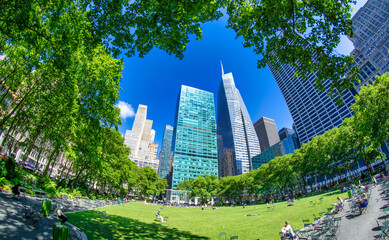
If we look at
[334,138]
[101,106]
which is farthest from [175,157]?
[101,106]

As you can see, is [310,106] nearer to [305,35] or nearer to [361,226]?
[361,226]

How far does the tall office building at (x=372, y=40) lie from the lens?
8786 centimetres

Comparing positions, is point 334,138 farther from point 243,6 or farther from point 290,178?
point 243,6

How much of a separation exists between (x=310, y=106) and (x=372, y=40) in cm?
4934

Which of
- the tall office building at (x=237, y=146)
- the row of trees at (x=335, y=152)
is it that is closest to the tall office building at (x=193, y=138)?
the row of trees at (x=335, y=152)

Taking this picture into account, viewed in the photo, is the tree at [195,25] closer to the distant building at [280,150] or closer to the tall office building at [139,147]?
the distant building at [280,150]

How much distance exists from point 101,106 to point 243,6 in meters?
17.4

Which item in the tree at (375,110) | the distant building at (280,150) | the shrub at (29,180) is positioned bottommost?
the shrub at (29,180)

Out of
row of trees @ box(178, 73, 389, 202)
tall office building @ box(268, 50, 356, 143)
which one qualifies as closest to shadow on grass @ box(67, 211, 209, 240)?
row of trees @ box(178, 73, 389, 202)

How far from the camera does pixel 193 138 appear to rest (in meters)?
121

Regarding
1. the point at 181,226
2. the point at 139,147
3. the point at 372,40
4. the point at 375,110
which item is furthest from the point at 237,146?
the point at 181,226

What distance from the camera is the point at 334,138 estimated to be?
4056cm

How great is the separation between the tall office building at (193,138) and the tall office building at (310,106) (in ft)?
197

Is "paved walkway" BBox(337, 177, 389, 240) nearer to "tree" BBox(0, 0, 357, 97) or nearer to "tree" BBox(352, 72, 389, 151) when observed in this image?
"tree" BBox(0, 0, 357, 97)
